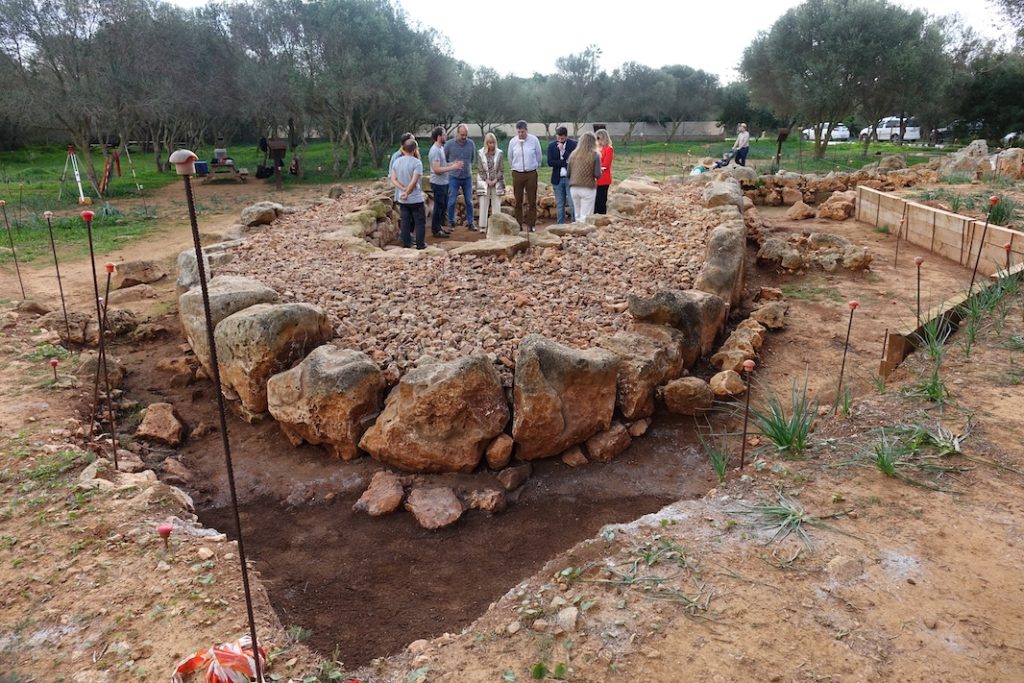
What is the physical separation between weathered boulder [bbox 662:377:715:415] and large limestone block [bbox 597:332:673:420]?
0.15 m

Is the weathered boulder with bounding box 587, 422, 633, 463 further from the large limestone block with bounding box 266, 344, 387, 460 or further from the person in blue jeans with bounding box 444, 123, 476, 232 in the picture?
the person in blue jeans with bounding box 444, 123, 476, 232

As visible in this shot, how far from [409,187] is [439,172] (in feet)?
4.17

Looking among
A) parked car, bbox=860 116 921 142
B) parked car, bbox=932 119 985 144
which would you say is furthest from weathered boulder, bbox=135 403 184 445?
parked car, bbox=860 116 921 142

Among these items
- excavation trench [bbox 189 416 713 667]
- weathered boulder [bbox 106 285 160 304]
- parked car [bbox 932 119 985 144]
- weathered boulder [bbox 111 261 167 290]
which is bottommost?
excavation trench [bbox 189 416 713 667]

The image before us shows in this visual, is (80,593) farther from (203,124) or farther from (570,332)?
(203,124)

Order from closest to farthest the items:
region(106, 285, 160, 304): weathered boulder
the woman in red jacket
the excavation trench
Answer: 1. the excavation trench
2. region(106, 285, 160, 304): weathered boulder
3. the woman in red jacket

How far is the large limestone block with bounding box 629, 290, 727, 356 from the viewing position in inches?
240

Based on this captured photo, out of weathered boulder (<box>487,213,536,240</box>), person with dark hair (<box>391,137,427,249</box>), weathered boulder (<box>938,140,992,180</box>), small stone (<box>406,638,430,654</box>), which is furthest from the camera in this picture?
weathered boulder (<box>938,140,992,180</box>)

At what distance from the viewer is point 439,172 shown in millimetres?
9477

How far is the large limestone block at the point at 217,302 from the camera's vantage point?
5.79 metres

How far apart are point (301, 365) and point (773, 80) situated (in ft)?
85.7

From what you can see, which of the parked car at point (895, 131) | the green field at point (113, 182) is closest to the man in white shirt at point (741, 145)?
the green field at point (113, 182)

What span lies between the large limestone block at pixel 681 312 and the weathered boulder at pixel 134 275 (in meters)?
Answer: 6.68

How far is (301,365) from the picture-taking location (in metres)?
5.19
